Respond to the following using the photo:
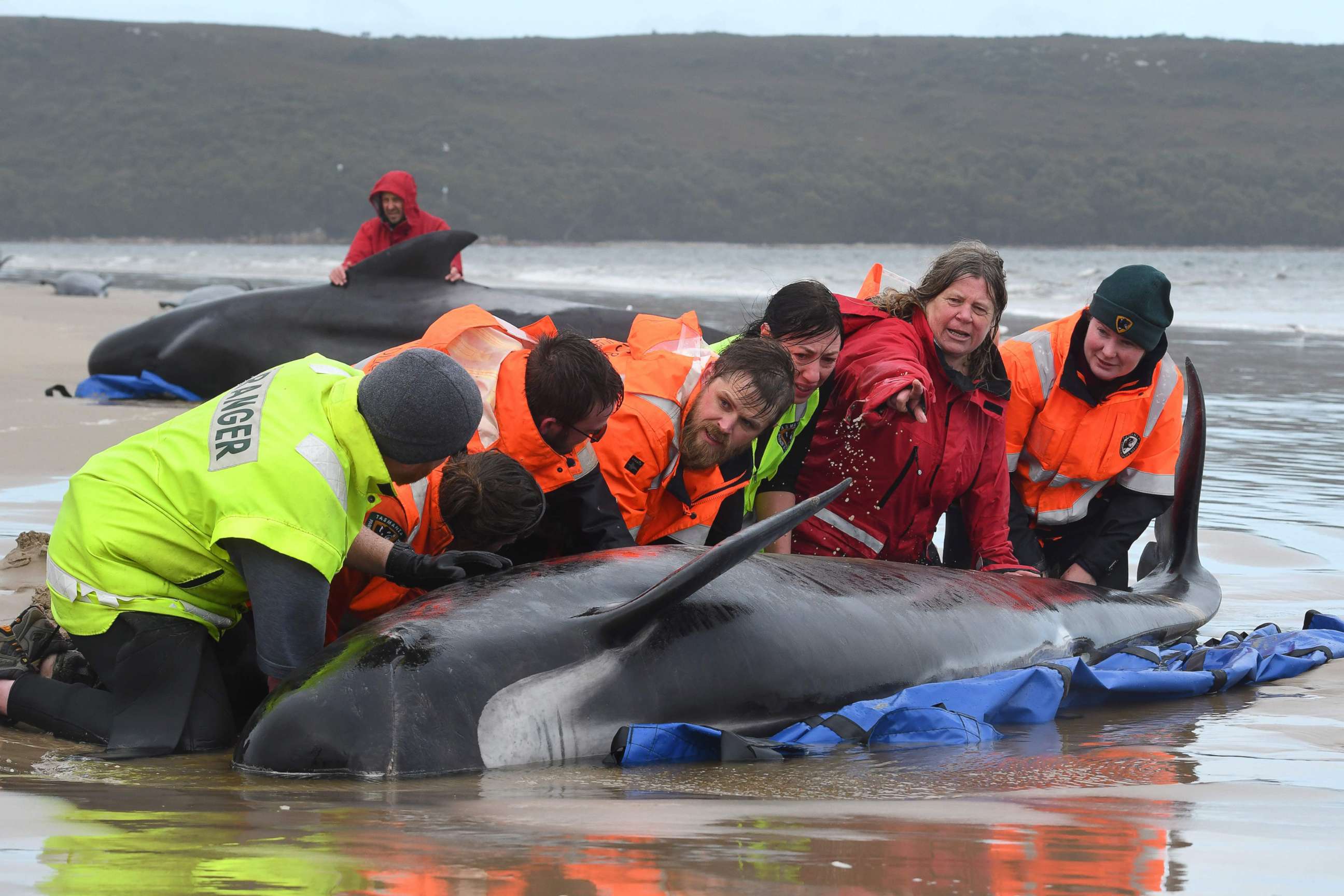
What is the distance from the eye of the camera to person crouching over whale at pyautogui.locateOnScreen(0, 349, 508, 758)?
13.3 ft

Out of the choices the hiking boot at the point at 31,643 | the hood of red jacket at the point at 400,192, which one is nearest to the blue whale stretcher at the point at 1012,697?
the hiking boot at the point at 31,643

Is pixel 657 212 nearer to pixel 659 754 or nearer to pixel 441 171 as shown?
pixel 441 171

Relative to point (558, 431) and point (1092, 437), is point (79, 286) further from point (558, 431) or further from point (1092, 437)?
point (558, 431)

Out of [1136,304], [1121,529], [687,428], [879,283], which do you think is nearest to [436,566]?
[687,428]

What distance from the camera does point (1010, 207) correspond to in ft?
360

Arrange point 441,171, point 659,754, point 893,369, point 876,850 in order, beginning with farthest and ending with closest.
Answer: point 441,171, point 893,369, point 659,754, point 876,850

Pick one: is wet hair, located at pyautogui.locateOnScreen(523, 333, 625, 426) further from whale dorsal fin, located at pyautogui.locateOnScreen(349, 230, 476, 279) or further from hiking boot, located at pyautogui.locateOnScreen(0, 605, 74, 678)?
whale dorsal fin, located at pyautogui.locateOnScreen(349, 230, 476, 279)

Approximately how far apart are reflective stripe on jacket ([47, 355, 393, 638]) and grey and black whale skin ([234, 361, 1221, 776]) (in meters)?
0.37

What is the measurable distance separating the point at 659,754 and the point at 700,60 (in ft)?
542

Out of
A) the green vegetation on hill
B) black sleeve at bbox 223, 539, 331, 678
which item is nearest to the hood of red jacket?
black sleeve at bbox 223, 539, 331, 678

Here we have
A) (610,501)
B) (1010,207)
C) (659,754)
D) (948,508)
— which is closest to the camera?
(659,754)

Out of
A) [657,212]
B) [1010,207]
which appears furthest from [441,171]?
[1010,207]

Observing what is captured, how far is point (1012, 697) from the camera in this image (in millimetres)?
5164

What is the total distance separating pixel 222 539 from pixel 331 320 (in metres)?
8.13
